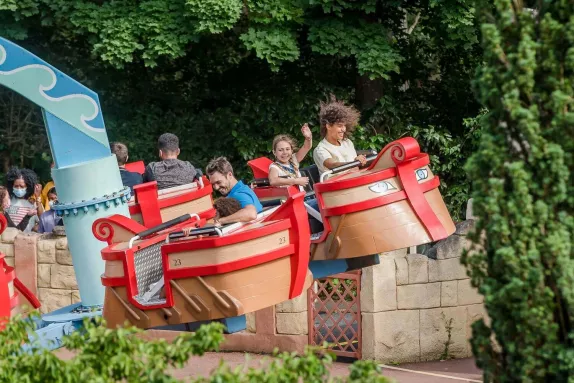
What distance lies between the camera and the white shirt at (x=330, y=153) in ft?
29.3

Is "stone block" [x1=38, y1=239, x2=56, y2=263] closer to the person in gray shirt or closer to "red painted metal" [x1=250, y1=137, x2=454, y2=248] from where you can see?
the person in gray shirt

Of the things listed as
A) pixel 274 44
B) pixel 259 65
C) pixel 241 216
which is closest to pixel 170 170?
pixel 241 216

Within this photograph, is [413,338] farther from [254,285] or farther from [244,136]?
[244,136]

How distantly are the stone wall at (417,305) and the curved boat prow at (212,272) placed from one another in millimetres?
3190

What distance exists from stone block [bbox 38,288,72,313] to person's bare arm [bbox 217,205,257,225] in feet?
15.2

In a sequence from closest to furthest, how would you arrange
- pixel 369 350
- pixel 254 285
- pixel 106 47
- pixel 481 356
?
pixel 481 356, pixel 254 285, pixel 369 350, pixel 106 47

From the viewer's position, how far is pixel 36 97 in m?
7.40

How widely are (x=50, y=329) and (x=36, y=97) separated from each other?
1427 millimetres

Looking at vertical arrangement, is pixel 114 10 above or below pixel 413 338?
above

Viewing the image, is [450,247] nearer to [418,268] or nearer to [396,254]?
[418,268]

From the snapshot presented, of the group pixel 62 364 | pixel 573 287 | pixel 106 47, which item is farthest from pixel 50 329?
pixel 106 47

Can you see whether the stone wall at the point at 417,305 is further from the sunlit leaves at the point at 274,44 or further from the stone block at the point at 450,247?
the sunlit leaves at the point at 274,44

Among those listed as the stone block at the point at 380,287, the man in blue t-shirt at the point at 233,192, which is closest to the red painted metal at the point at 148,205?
the man in blue t-shirt at the point at 233,192

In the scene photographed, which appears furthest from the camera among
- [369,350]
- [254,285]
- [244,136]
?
[244,136]
